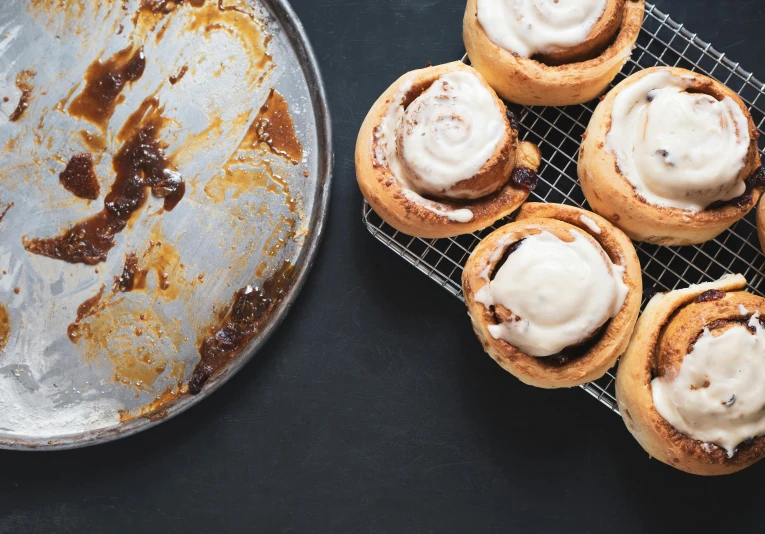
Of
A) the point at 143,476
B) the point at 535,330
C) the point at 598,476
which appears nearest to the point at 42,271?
the point at 143,476

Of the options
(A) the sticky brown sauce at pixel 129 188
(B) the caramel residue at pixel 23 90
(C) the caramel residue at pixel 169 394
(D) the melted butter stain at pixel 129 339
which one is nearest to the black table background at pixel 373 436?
(C) the caramel residue at pixel 169 394

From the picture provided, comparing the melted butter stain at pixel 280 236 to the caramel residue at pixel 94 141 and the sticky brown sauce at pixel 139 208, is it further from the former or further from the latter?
the caramel residue at pixel 94 141

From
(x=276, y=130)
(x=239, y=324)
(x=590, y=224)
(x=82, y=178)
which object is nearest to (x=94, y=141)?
(x=82, y=178)

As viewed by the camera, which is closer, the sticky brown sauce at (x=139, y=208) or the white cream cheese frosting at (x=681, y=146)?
the white cream cheese frosting at (x=681, y=146)

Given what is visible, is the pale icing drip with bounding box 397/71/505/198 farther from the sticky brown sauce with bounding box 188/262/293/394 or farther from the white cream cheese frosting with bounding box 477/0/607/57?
the sticky brown sauce with bounding box 188/262/293/394

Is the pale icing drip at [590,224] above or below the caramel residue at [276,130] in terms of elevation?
above

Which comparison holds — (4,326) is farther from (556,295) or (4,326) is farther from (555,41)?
(555,41)

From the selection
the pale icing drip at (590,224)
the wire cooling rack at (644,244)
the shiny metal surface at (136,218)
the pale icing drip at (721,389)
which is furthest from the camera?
the shiny metal surface at (136,218)

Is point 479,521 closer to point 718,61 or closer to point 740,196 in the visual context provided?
point 740,196
